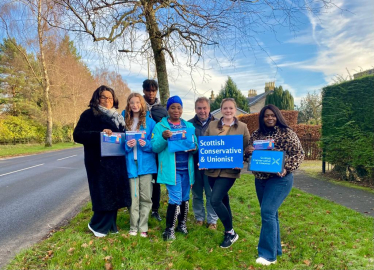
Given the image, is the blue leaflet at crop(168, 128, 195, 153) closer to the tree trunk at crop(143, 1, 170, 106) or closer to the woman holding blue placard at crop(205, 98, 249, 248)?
the woman holding blue placard at crop(205, 98, 249, 248)

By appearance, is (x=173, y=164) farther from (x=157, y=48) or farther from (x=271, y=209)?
(x=157, y=48)

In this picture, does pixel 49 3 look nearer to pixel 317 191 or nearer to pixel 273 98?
pixel 317 191

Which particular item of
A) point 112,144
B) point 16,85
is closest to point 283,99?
point 112,144

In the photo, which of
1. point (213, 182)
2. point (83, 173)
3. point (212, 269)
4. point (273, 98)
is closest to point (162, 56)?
point (213, 182)

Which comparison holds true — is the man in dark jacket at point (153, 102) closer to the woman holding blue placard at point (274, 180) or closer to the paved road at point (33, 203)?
the woman holding blue placard at point (274, 180)

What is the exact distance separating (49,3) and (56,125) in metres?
35.1

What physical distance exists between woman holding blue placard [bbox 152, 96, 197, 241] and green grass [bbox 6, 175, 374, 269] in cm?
47

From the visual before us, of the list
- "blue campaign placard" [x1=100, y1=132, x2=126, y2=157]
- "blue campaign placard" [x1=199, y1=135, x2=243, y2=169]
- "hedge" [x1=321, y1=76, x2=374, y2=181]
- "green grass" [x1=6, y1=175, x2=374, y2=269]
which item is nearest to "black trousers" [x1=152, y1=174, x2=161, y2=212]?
"green grass" [x1=6, y1=175, x2=374, y2=269]

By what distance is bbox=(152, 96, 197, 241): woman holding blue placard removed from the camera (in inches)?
147

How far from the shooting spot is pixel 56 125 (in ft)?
119

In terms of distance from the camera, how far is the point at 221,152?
367 centimetres

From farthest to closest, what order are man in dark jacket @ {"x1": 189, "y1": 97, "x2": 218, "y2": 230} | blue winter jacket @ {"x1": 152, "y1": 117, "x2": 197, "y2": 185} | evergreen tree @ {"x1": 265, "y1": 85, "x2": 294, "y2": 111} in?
evergreen tree @ {"x1": 265, "y1": 85, "x2": 294, "y2": 111}, man in dark jacket @ {"x1": 189, "y1": 97, "x2": 218, "y2": 230}, blue winter jacket @ {"x1": 152, "y1": 117, "x2": 197, "y2": 185}

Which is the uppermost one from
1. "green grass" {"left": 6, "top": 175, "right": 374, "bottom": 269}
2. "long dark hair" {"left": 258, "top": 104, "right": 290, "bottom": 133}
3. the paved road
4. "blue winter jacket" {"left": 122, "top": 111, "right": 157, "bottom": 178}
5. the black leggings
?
"long dark hair" {"left": 258, "top": 104, "right": 290, "bottom": 133}

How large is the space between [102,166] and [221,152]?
1.75 metres
